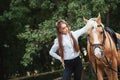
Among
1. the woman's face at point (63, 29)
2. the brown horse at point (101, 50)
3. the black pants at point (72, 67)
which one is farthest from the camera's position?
the brown horse at point (101, 50)

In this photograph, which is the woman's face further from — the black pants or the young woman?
the black pants

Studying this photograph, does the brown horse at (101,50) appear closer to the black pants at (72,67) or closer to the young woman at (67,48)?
the young woman at (67,48)

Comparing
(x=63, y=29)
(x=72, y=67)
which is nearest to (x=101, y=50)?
(x=72, y=67)

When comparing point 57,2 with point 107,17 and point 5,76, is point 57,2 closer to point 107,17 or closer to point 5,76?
point 107,17

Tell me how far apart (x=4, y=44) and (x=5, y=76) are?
1930 millimetres

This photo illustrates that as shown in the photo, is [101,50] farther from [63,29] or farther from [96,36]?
[63,29]

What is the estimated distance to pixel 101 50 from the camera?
6867 mm

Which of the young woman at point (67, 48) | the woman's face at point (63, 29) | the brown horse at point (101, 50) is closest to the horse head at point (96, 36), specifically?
the brown horse at point (101, 50)

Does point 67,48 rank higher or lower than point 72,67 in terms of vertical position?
higher

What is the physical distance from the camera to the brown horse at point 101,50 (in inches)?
269

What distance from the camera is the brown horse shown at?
6.84 metres

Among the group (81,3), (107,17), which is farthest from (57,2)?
(107,17)

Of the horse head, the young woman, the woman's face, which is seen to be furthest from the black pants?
the woman's face

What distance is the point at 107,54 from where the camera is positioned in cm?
745
